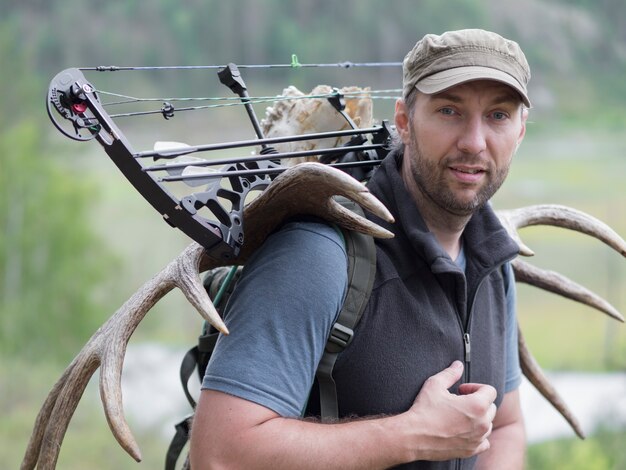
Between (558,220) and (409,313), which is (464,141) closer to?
(409,313)

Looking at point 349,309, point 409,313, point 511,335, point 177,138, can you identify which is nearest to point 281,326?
point 349,309

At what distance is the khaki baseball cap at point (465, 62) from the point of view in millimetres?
1397

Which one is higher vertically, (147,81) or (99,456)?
(147,81)

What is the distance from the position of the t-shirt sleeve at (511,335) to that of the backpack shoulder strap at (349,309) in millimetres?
417

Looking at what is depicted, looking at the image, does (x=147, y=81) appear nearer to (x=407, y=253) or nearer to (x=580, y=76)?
(x=580, y=76)

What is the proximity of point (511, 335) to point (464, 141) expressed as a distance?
0.47 meters

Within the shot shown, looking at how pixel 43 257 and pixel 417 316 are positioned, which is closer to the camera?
pixel 417 316

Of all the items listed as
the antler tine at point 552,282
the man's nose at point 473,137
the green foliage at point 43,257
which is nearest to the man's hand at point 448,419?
the man's nose at point 473,137

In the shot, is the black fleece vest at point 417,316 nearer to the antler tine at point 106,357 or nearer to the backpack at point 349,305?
the backpack at point 349,305

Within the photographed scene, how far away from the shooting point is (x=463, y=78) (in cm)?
138

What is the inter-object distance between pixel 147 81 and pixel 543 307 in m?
2.64

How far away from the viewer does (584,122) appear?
5.73m

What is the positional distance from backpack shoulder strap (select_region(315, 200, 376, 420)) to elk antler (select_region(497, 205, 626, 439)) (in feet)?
1.79

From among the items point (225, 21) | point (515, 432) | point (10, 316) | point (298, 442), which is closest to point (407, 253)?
point (298, 442)
